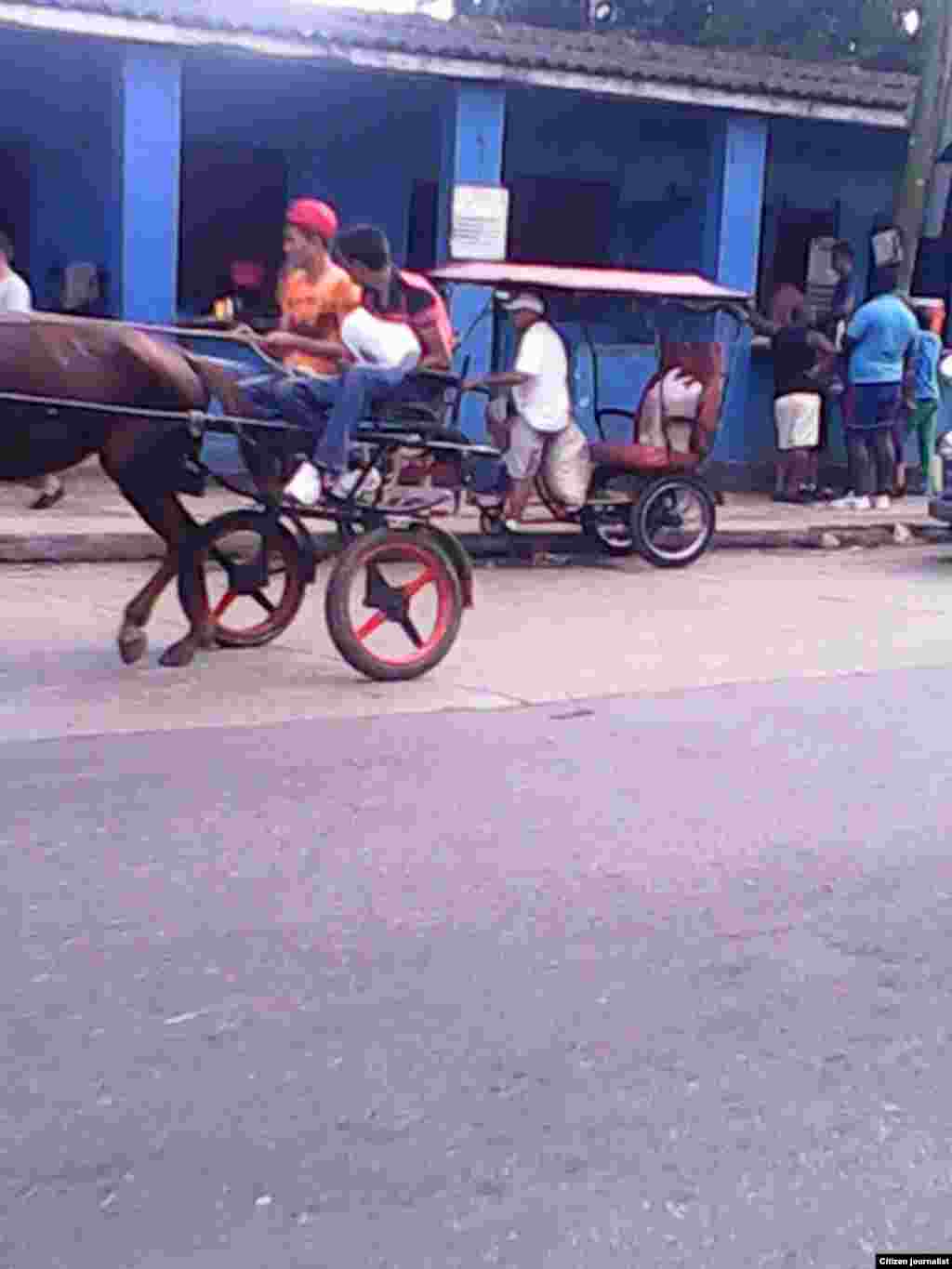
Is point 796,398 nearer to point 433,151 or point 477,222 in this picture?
Result: point 477,222

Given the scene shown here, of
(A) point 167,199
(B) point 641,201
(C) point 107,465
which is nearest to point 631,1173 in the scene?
(C) point 107,465

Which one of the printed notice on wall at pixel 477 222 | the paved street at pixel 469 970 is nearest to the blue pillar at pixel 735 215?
the printed notice on wall at pixel 477 222

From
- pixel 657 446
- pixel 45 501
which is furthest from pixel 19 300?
pixel 657 446

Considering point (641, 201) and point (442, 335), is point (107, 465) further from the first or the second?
point (641, 201)

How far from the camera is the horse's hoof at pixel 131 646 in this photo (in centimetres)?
843

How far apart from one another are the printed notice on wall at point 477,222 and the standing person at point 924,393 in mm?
4092

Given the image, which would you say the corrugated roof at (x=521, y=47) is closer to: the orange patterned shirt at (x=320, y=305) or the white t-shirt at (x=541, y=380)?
the white t-shirt at (x=541, y=380)

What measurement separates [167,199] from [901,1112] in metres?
11.5

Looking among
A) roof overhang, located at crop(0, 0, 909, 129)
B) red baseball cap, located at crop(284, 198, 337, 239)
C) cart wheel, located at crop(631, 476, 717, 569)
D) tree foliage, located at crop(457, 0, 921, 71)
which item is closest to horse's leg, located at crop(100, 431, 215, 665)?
red baseball cap, located at crop(284, 198, 337, 239)

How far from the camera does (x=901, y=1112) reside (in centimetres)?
396

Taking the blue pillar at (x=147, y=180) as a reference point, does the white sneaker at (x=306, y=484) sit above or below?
below

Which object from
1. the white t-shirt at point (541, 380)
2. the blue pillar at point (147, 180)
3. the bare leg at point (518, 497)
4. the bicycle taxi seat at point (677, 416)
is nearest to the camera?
the white t-shirt at point (541, 380)

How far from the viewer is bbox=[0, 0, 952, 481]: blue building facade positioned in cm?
1402

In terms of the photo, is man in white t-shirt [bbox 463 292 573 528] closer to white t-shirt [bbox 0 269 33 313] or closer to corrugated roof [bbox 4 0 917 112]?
corrugated roof [bbox 4 0 917 112]
